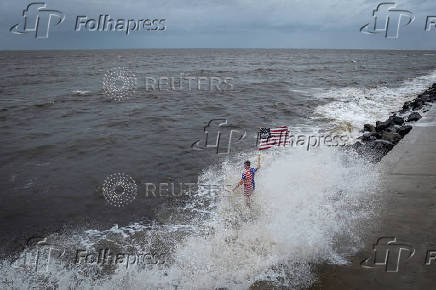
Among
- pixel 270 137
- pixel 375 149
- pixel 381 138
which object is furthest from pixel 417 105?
pixel 270 137

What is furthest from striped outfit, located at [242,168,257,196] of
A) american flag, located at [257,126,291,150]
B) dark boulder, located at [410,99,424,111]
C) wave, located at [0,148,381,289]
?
dark boulder, located at [410,99,424,111]

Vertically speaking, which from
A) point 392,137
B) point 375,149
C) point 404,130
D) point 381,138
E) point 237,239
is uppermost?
point 404,130

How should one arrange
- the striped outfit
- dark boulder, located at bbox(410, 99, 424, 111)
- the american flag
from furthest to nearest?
dark boulder, located at bbox(410, 99, 424, 111)
the american flag
the striped outfit

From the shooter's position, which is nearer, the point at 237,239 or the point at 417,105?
the point at 237,239

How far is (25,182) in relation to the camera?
1306 centimetres

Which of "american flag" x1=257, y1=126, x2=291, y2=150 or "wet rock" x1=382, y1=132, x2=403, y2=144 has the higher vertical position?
"wet rock" x1=382, y1=132, x2=403, y2=144

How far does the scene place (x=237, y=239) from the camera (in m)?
8.94

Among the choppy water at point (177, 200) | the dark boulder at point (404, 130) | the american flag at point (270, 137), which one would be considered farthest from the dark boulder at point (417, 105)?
the american flag at point (270, 137)

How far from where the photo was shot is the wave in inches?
299

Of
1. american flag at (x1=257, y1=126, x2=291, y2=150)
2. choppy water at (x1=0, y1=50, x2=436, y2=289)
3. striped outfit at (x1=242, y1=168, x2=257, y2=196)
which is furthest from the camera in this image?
american flag at (x1=257, y1=126, x2=291, y2=150)

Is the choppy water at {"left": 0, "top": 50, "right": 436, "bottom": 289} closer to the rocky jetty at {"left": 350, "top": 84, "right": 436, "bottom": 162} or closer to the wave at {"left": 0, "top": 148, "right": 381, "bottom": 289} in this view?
the wave at {"left": 0, "top": 148, "right": 381, "bottom": 289}

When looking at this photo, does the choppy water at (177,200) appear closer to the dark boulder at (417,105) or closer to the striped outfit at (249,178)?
the striped outfit at (249,178)

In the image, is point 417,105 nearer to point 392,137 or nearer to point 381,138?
point 381,138

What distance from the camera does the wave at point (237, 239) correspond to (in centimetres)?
760
